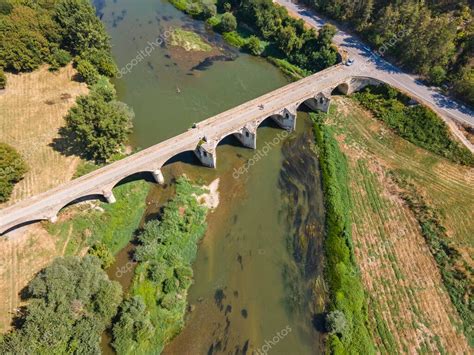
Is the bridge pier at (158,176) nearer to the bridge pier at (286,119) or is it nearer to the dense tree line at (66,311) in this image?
the dense tree line at (66,311)

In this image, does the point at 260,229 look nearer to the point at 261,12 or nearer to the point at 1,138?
the point at 1,138

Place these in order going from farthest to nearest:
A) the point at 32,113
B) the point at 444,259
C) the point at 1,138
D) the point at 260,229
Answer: the point at 32,113 < the point at 1,138 < the point at 260,229 < the point at 444,259

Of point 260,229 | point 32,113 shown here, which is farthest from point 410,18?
point 32,113

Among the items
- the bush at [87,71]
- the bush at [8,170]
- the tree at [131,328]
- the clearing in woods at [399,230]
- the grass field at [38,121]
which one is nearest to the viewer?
the tree at [131,328]

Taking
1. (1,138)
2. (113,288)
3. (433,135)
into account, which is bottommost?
(1,138)

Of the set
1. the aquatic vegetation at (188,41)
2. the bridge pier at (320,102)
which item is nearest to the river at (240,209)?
the aquatic vegetation at (188,41)

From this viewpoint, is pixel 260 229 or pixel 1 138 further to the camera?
pixel 1 138
